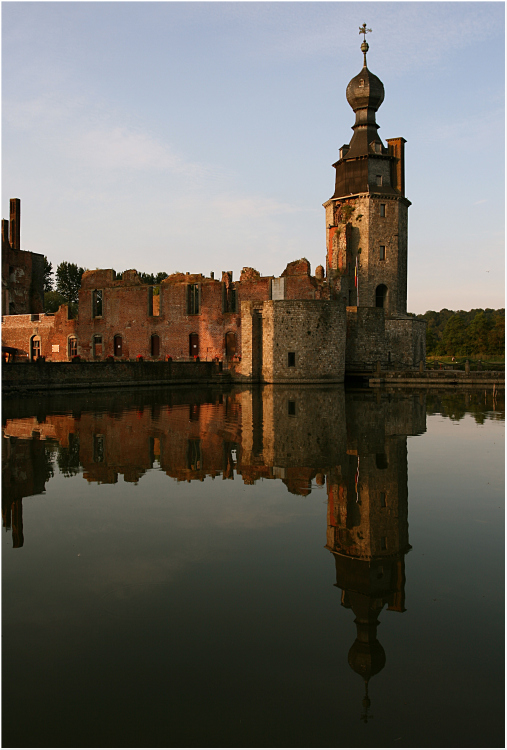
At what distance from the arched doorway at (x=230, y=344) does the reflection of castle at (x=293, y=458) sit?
21.8 meters

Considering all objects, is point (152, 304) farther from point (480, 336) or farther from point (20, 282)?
point (480, 336)

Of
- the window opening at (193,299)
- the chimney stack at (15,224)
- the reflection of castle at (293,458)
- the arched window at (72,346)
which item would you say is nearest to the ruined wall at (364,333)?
the window opening at (193,299)

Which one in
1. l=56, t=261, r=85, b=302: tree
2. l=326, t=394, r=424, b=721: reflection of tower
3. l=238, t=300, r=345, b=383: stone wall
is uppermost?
l=56, t=261, r=85, b=302: tree

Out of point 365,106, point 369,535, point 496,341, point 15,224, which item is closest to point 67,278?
point 15,224

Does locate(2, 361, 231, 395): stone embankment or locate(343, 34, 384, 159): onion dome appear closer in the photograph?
locate(2, 361, 231, 395): stone embankment

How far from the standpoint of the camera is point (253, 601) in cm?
449

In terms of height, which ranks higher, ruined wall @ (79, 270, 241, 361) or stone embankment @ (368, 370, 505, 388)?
ruined wall @ (79, 270, 241, 361)

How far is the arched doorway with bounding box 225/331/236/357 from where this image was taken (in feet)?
135

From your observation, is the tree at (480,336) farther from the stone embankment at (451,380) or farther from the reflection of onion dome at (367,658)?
the reflection of onion dome at (367,658)

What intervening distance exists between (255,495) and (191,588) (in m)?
3.00

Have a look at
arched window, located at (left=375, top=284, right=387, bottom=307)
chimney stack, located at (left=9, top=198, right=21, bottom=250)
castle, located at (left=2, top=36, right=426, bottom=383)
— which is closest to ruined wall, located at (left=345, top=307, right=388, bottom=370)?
castle, located at (left=2, top=36, right=426, bottom=383)

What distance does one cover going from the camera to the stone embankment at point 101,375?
25.3 m

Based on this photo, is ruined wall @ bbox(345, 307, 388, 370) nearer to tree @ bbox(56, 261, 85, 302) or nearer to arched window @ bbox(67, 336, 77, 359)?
arched window @ bbox(67, 336, 77, 359)

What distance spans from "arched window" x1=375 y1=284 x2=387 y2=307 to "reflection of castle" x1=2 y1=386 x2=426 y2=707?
22.0m
